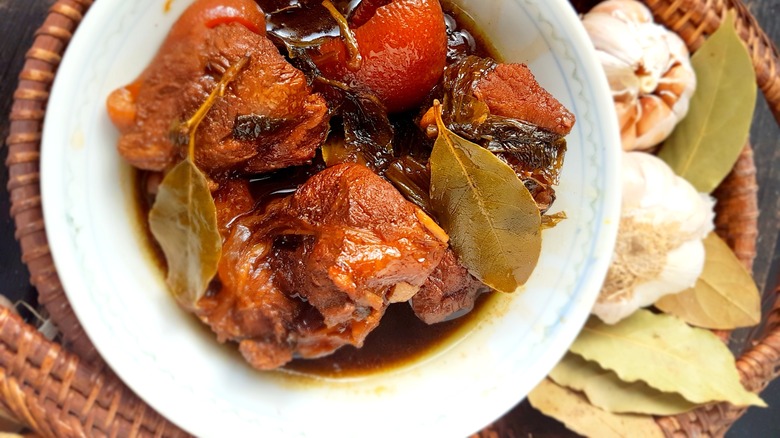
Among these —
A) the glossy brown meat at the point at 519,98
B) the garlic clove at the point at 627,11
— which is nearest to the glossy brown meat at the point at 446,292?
the glossy brown meat at the point at 519,98

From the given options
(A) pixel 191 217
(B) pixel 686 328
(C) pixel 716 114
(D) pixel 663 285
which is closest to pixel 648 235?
(D) pixel 663 285

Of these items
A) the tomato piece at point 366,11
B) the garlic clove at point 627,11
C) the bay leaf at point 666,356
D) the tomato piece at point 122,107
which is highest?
the tomato piece at point 366,11

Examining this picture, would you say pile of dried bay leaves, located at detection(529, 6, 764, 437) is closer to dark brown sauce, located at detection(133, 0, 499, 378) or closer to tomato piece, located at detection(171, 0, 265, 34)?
dark brown sauce, located at detection(133, 0, 499, 378)

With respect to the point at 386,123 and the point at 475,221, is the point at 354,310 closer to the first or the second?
the point at 475,221

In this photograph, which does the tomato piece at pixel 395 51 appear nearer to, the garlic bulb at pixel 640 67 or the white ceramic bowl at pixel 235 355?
the white ceramic bowl at pixel 235 355

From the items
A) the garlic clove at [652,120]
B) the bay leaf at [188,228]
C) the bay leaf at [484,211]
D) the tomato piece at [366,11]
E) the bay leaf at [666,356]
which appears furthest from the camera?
the garlic clove at [652,120]

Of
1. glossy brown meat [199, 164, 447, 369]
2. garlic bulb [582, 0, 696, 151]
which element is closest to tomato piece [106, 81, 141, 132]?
glossy brown meat [199, 164, 447, 369]

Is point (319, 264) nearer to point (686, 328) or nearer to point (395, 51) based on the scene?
point (395, 51)
